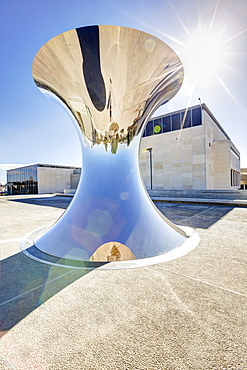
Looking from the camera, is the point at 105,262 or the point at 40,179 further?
the point at 40,179

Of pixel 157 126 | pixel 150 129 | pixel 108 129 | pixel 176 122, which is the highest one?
pixel 157 126

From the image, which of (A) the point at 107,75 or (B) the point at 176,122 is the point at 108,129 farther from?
(B) the point at 176,122

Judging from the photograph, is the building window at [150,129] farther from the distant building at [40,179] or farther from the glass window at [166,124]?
the distant building at [40,179]

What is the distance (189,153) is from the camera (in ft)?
89.8

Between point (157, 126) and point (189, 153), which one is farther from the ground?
point (157, 126)

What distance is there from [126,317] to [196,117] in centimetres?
2924

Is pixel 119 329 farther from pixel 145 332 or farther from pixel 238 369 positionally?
pixel 238 369

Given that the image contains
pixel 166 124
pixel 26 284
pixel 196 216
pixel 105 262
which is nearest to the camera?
pixel 26 284

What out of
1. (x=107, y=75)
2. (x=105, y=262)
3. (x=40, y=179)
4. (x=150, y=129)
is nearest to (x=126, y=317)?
(x=105, y=262)

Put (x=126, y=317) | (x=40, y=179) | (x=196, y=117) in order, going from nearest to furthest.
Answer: (x=126, y=317) → (x=196, y=117) → (x=40, y=179)

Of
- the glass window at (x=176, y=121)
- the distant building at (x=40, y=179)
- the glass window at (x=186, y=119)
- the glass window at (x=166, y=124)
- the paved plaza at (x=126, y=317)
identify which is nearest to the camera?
the paved plaza at (x=126, y=317)

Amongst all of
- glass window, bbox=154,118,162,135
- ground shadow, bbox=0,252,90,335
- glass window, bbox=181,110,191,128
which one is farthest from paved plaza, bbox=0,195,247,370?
glass window, bbox=154,118,162,135

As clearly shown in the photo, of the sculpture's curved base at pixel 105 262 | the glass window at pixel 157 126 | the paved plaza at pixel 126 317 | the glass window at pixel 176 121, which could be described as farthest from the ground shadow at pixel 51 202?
the glass window at pixel 176 121

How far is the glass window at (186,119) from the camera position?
91.4 ft
